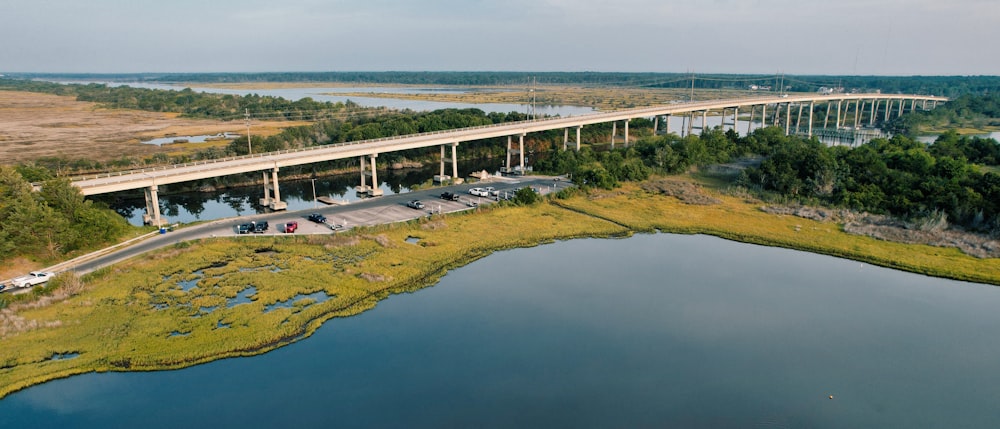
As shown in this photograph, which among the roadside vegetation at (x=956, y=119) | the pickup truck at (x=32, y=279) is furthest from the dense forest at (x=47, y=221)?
the roadside vegetation at (x=956, y=119)

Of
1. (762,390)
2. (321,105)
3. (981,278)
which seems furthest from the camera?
(321,105)

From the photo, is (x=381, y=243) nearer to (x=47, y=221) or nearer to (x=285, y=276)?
(x=285, y=276)

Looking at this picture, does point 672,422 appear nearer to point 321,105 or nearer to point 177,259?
point 177,259

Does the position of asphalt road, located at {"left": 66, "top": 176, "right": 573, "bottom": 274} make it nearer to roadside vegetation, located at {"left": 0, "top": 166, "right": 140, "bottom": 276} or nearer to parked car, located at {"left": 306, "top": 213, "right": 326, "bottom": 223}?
parked car, located at {"left": 306, "top": 213, "right": 326, "bottom": 223}

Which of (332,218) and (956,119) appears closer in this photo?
(332,218)

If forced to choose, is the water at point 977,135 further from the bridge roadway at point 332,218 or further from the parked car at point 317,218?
the parked car at point 317,218

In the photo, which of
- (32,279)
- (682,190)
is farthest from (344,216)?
(682,190)

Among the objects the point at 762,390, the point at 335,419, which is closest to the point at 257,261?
the point at 335,419
